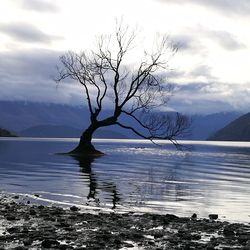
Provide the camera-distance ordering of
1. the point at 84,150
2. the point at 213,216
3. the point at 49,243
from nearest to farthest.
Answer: the point at 49,243 < the point at 213,216 < the point at 84,150

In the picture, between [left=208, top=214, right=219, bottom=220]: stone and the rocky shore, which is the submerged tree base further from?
[left=208, top=214, right=219, bottom=220]: stone

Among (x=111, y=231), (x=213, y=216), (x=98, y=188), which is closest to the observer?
(x=111, y=231)

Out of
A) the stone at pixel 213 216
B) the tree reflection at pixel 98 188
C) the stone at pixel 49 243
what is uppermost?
the stone at pixel 49 243

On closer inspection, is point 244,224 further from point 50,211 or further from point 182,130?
point 182,130

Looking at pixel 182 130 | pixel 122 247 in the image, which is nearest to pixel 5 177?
pixel 122 247

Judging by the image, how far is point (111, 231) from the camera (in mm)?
18047

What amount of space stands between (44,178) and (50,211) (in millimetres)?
20088

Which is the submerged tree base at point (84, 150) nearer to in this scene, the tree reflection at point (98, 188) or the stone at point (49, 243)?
the tree reflection at point (98, 188)

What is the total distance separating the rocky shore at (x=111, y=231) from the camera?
51.2ft

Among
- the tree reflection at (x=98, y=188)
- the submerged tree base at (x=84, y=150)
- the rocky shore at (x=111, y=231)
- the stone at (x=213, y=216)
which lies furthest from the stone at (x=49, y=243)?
the submerged tree base at (x=84, y=150)

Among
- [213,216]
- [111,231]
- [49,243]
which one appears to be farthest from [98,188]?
[49,243]

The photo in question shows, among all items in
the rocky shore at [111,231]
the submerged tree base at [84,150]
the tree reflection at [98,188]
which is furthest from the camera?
the submerged tree base at [84,150]

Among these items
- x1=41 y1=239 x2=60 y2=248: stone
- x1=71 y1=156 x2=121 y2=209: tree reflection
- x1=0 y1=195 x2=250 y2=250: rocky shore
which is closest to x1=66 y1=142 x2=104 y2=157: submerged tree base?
x1=71 y1=156 x2=121 y2=209: tree reflection

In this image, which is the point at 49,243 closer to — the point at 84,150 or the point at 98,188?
the point at 98,188
